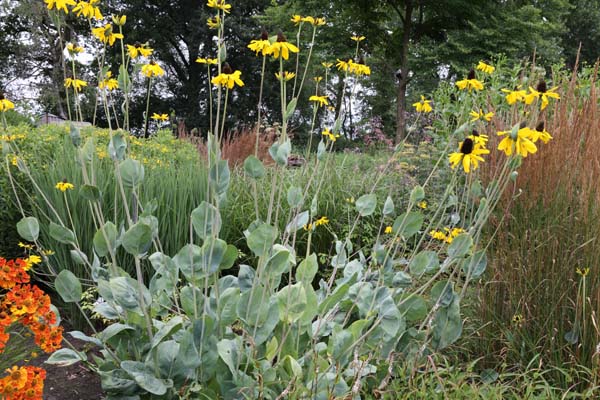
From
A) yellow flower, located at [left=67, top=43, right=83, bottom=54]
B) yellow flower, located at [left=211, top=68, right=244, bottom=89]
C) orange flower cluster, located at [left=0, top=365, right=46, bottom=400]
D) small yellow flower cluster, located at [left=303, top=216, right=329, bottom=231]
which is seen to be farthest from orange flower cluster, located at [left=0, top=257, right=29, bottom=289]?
small yellow flower cluster, located at [left=303, top=216, right=329, bottom=231]

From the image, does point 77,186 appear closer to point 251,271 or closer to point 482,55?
point 251,271

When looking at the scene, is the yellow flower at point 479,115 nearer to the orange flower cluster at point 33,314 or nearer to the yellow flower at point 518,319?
the yellow flower at point 518,319

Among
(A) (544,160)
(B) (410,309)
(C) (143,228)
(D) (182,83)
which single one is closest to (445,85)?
(A) (544,160)

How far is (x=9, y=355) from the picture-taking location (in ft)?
6.27

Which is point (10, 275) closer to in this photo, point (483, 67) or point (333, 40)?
point (483, 67)

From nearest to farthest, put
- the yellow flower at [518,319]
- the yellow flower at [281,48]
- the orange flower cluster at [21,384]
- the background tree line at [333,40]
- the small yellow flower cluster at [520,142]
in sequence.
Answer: the orange flower cluster at [21,384] → the small yellow flower cluster at [520,142] → the yellow flower at [281,48] → the yellow flower at [518,319] → the background tree line at [333,40]

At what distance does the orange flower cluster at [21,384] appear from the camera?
1.34 m

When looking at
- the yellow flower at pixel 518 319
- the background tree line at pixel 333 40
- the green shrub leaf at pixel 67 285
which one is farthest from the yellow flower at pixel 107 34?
the background tree line at pixel 333 40

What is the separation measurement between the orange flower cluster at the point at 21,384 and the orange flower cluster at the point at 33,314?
0.19m

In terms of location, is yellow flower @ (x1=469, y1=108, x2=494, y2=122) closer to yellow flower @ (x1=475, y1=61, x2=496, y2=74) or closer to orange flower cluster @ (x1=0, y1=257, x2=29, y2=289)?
yellow flower @ (x1=475, y1=61, x2=496, y2=74)

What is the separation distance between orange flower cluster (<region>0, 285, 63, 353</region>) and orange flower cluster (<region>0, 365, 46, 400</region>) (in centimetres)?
19

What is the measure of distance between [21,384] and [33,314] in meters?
0.31

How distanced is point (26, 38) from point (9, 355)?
65.5 feet

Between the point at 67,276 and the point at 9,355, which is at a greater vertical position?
the point at 67,276
